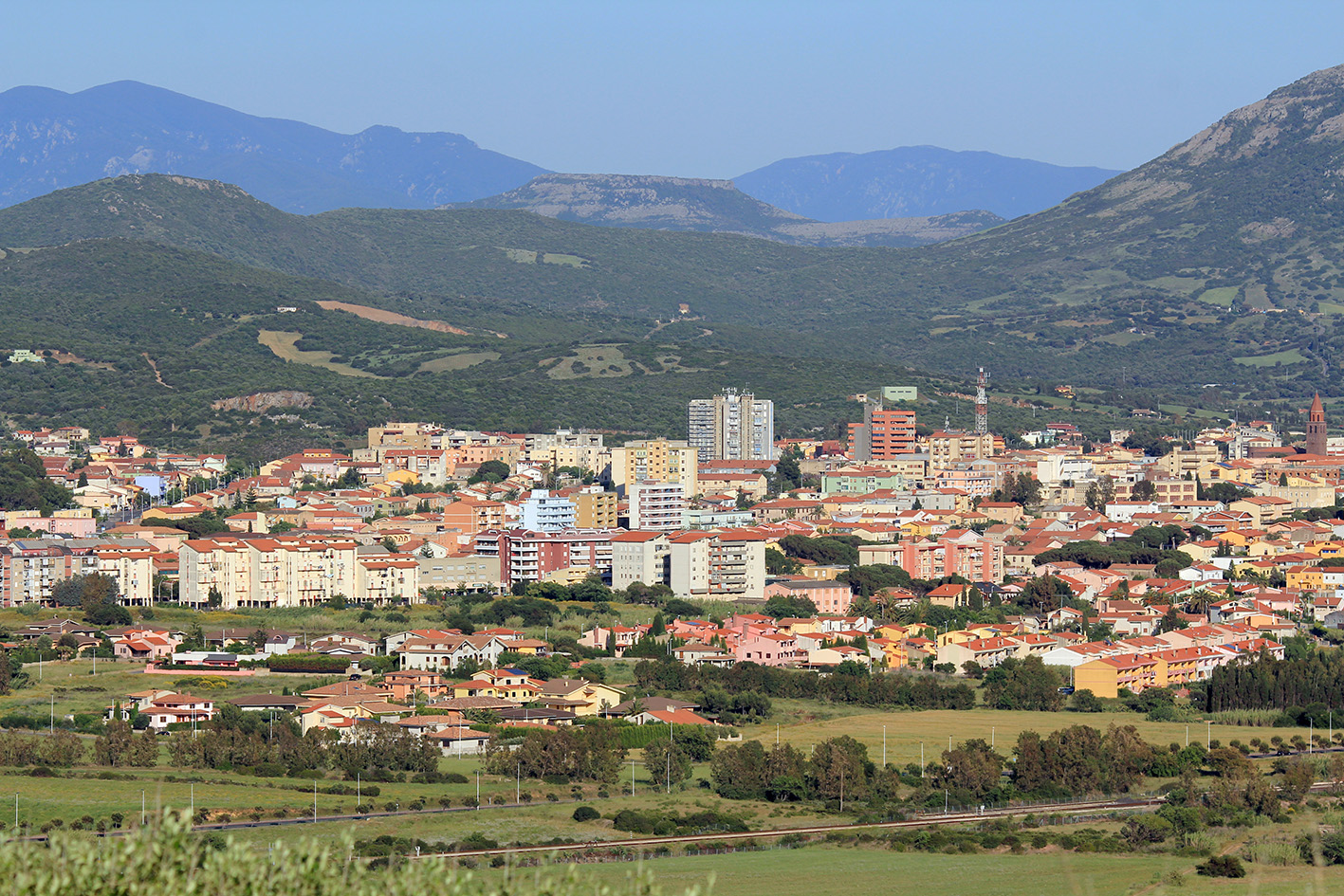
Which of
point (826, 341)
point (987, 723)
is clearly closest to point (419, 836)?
point (987, 723)

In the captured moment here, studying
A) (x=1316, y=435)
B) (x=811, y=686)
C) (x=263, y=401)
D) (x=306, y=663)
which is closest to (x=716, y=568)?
(x=811, y=686)

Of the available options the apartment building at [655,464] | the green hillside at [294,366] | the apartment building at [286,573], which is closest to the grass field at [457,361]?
the green hillside at [294,366]

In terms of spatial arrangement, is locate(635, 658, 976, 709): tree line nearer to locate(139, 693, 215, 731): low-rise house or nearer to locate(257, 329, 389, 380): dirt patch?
locate(139, 693, 215, 731): low-rise house

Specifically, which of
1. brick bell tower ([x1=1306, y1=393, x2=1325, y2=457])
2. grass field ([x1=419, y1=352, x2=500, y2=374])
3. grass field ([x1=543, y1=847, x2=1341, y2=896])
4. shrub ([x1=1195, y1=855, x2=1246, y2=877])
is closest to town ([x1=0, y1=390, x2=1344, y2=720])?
brick bell tower ([x1=1306, y1=393, x2=1325, y2=457])

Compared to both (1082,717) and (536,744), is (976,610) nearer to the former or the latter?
(1082,717)

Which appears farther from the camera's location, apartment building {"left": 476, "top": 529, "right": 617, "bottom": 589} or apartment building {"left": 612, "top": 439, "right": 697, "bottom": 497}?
apartment building {"left": 612, "top": 439, "right": 697, "bottom": 497}

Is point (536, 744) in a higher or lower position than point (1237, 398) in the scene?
lower
